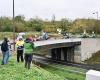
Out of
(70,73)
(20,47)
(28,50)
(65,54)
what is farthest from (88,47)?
(28,50)

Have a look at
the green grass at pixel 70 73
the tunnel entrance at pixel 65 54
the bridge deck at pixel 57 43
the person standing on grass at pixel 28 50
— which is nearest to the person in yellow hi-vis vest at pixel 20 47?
the person standing on grass at pixel 28 50

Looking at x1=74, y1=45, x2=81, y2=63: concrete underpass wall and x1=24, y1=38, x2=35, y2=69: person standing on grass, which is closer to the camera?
x1=24, y1=38, x2=35, y2=69: person standing on grass

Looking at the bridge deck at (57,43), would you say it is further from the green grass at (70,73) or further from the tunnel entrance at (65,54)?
the green grass at (70,73)

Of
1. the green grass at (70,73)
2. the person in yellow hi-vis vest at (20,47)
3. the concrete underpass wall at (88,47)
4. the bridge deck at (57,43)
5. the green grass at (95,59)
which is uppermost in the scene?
the person in yellow hi-vis vest at (20,47)

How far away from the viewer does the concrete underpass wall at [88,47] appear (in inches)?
2341

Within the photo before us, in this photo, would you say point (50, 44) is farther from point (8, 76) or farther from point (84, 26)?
point (84, 26)

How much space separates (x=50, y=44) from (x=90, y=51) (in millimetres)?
16788

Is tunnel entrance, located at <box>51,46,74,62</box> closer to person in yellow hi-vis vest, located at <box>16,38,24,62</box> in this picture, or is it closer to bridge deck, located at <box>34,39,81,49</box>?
bridge deck, located at <box>34,39,81,49</box>

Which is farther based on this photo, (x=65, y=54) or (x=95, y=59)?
(x=95, y=59)

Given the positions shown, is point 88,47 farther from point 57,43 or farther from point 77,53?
point 57,43

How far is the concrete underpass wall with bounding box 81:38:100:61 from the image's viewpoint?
195ft

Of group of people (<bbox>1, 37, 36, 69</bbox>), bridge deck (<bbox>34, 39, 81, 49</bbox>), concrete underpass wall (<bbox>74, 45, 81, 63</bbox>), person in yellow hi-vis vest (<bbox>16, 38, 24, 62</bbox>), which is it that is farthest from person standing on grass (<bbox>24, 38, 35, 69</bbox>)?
concrete underpass wall (<bbox>74, 45, 81, 63</bbox>)

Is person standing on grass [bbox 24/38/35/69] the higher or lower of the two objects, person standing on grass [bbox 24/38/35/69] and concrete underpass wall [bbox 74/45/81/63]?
the higher

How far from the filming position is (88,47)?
60.8 metres
